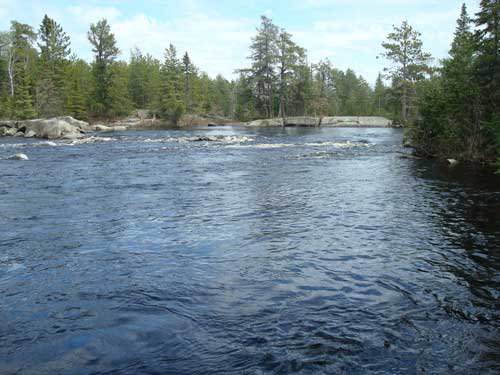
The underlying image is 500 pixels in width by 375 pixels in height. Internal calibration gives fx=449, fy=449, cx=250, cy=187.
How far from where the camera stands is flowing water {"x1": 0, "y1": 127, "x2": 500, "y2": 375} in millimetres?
5398

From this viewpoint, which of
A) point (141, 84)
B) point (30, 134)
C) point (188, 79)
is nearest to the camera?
point (30, 134)

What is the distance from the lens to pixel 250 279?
7715mm

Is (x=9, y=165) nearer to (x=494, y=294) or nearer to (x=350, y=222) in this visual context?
(x=350, y=222)

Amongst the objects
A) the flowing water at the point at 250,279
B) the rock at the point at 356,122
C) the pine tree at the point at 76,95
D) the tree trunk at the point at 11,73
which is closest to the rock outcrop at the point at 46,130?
the tree trunk at the point at 11,73

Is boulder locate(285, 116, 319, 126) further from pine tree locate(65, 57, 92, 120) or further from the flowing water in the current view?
the flowing water

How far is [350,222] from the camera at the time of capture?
11383 millimetres

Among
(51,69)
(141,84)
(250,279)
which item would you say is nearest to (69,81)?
(51,69)

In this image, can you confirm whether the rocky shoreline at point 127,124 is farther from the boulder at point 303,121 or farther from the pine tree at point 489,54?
the pine tree at point 489,54

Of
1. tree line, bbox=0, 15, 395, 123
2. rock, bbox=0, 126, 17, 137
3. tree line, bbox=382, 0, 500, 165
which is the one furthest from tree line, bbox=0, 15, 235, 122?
tree line, bbox=382, 0, 500, 165

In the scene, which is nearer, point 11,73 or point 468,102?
point 468,102

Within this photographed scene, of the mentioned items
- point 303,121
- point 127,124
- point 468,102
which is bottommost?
point 127,124

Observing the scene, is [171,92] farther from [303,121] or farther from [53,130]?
[53,130]

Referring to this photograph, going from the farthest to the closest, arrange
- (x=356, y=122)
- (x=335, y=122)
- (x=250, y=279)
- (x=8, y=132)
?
1. (x=335, y=122)
2. (x=356, y=122)
3. (x=8, y=132)
4. (x=250, y=279)

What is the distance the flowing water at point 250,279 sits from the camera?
213 inches
